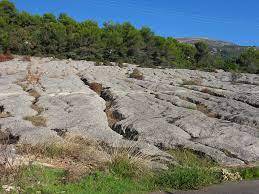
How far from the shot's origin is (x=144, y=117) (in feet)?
78.0

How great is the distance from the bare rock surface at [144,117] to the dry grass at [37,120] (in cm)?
13

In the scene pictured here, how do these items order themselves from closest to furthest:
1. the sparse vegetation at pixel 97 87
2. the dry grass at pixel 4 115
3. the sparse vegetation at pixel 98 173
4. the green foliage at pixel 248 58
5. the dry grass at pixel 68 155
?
1. the sparse vegetation at pixel 98 173
2. the dry grass at pixel 68 155
3. the dry grass at pixel 4 115
4. the sparse vegetation at pixel 97 87
5. the green foliage at pixel 248 58

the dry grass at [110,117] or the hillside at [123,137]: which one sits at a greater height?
the hillside at [123,137]

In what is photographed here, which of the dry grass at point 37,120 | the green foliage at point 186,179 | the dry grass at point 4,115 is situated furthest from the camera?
the dry grass at point 4,115

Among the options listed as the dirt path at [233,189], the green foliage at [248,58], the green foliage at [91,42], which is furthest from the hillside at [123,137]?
the green foliage at [248,58]

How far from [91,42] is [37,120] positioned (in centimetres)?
6944

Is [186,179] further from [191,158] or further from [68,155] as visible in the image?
[68,155]

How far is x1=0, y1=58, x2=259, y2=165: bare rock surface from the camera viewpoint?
18266mm

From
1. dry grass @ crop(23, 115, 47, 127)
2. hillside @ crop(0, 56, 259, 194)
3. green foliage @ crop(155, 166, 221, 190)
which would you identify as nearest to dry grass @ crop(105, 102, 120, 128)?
hillside @ crop(0, 56, 259, 194)

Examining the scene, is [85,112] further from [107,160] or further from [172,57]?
[172,57]

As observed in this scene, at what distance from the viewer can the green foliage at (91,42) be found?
8700cm

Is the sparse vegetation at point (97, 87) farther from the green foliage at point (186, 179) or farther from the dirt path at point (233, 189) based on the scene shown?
the dirt path at point (233, 189)

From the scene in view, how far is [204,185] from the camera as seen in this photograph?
530 inches

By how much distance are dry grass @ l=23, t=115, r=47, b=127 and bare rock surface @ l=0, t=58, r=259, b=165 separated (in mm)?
133
